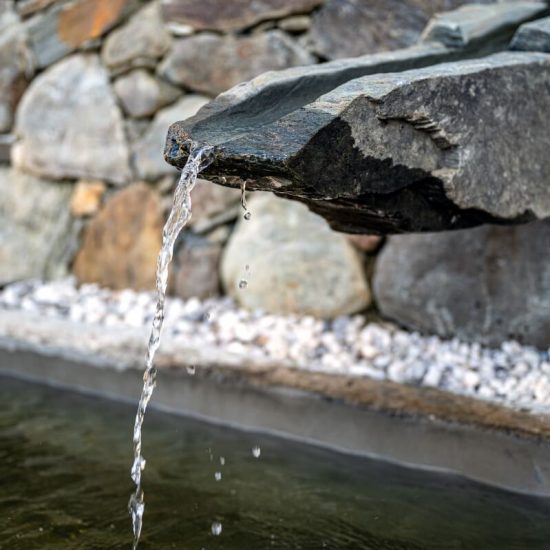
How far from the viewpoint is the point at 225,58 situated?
337 centimetres

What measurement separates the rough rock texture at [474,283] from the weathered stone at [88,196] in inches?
62.6

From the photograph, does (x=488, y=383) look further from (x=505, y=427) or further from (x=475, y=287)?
(x=475, y=287)

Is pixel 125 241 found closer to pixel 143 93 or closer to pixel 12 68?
pixel 143 93

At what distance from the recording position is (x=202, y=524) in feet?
6.29

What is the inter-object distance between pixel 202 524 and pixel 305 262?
1.40 metres

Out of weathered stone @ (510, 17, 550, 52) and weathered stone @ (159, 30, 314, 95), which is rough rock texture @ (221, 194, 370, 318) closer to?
weathered stone @ (159, 30, 314, 95)

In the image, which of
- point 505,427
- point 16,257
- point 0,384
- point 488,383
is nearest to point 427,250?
point 488,383

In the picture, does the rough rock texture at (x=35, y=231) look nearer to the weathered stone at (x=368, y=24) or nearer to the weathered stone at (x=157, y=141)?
the weathered stone at (x=157, y=141)

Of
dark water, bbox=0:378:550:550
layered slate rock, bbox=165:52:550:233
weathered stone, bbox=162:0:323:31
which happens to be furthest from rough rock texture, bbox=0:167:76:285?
layered slate rock, bbox=165:52:550:233

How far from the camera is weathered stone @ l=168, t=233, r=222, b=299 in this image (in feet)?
11.4

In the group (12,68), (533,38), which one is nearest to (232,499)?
(533,38)

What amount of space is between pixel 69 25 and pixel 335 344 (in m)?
2.26

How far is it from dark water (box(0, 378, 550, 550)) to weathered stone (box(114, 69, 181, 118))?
165 cm

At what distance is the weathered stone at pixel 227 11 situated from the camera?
128 inches
